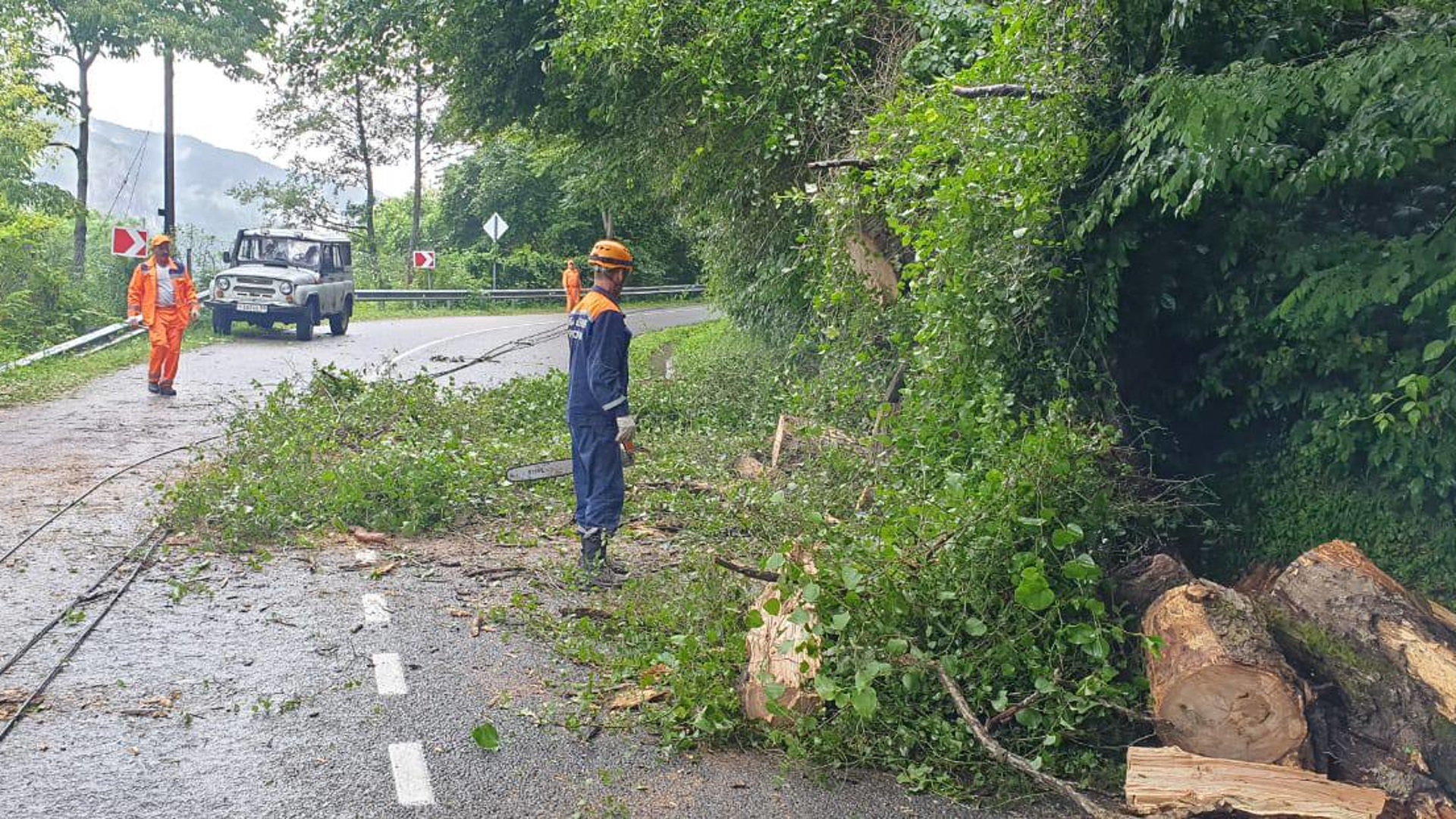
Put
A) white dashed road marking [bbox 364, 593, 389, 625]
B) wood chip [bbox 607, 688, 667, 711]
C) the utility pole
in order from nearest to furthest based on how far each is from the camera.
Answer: wood chip [bbox 607, 688, 667, 711] < white dashed road marking [bbox 364, 593, 389, 625] < the utility pole

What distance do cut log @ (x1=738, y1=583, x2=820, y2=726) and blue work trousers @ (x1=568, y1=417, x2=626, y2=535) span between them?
2.16 meters

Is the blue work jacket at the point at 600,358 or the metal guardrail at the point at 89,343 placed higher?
the blue work jacket at the point at 600,358

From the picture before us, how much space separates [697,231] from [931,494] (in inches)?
475

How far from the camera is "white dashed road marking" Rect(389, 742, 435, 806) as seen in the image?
423 cm

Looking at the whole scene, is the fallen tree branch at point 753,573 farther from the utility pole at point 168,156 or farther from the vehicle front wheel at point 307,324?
the utility pole at point 168,156

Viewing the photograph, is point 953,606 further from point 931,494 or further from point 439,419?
point 439,419

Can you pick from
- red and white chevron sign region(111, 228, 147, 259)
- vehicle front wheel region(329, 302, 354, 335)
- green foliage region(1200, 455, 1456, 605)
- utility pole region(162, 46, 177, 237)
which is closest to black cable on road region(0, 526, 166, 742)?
green foliage region(1200, 455, 1456, 605)

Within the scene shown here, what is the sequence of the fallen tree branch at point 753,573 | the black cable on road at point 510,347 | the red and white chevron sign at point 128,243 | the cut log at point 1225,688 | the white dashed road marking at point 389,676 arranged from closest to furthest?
the cut log at point 1225,688, the white dashed road marking at point 389,676, the fallen tree branch at point 753,573, the black cable on road at point 510,347, the red and white chevron sign at point 128,243

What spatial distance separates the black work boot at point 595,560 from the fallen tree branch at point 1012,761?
2.66 meters

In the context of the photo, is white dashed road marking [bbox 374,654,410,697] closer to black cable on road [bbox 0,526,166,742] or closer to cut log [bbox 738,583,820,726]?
black cable on road [bbox 0,526,166,742]

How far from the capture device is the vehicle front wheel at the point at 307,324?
21.8 m

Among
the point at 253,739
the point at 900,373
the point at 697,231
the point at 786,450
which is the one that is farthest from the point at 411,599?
the point at 697,231

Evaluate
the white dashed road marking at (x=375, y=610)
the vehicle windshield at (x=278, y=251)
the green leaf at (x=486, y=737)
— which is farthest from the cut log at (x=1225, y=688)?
the vehicle windshield at (x=278, y=251)

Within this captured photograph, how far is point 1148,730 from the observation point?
4.77 m
